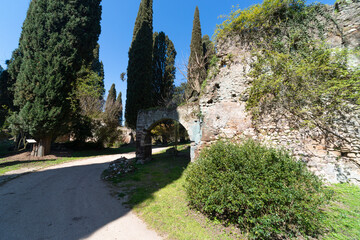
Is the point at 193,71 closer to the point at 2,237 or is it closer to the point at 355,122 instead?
the point at 355,122

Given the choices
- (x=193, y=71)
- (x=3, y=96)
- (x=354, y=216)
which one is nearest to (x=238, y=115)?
(x=354, y=216)

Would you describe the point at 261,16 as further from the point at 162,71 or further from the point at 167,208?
the point at 162,71

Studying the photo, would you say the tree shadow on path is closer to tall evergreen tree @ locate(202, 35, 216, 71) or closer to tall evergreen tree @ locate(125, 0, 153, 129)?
tall evergreen tree @ locate(202, 35, 216, 71)

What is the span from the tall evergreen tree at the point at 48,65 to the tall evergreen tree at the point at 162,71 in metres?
9.86

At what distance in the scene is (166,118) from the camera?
8.61 m

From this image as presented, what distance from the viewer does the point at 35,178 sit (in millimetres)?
6344

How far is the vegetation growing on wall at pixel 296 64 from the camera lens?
417cm

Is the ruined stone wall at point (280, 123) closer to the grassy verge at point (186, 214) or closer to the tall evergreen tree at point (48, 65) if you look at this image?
the grassy verge at point (186, 214)

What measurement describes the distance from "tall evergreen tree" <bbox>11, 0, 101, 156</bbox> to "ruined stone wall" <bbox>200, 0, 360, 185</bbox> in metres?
11.0

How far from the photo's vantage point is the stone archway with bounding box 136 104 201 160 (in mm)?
7098

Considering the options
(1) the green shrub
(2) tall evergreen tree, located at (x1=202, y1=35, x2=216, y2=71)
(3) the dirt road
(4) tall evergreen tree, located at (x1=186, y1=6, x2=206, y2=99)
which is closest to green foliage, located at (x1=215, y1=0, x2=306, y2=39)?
(2) tall evergreen tree, located at (x1=202, y1=35, x2=216, y2=71)

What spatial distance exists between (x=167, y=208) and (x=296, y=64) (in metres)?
6.03

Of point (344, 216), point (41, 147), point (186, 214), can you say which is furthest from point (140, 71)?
point (344, 216)

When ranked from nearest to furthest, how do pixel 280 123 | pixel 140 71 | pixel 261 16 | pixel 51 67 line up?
pixel 280 123
pixel 261 16
pixel 51 67
pixel 140 71
